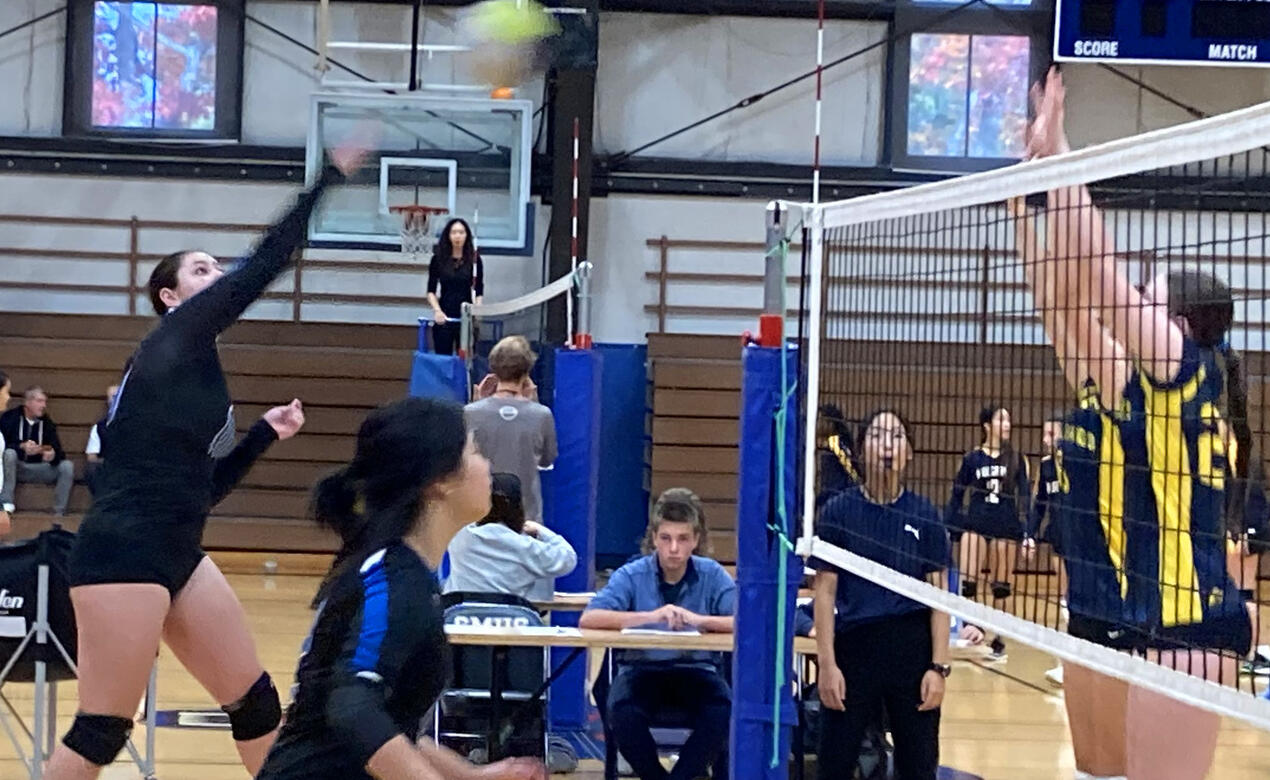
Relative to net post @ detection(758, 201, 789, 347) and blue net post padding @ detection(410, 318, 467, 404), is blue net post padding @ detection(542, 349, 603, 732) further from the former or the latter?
net post @ detection(758, 201, 789, 347)

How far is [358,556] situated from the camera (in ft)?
8.68

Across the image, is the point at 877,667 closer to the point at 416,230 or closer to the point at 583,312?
the point at 583,312

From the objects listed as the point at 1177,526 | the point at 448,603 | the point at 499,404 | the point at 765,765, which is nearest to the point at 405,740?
the point at 1177,526

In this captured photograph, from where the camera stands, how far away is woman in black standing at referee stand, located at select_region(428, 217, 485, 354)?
41.9ft

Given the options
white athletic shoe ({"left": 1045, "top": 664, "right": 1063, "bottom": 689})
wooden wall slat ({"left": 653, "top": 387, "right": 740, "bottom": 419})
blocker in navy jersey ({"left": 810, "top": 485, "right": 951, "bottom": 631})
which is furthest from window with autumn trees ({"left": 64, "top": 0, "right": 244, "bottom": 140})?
blocker in navy jersey ({"left": 810, "top": 485, "right": 951, "bottom": 631})

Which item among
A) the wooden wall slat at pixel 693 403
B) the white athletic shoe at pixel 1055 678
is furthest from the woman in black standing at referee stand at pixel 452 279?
the white athletic shoe at pixel 1055 678

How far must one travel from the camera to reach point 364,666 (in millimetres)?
2500

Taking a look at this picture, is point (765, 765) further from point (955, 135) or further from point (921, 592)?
point (955, 135)

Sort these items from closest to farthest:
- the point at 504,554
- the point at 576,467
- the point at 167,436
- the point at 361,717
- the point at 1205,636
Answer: the point at 361,717 < the point at 1205,636 < the point at 167,436 < the point at 504,554 < the point at 576,467

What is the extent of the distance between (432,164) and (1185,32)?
19.7ft

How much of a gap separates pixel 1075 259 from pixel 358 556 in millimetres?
1679

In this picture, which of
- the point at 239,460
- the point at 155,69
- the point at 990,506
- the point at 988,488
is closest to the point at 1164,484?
the point at 239,460

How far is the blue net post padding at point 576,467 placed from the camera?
7758mm

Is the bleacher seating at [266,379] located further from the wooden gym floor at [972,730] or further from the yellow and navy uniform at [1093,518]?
the yellow and navy uniform at [1093,518]
